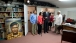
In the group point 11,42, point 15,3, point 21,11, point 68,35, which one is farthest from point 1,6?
point 68,35

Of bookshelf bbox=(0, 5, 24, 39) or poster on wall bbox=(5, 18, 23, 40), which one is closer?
poster on wall bbox=(5, 18, 23, 40)

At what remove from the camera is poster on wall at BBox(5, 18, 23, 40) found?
4512 millimetres

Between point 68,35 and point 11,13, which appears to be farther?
point 11,13

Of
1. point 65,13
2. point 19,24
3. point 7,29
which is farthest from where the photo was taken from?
point 65,13

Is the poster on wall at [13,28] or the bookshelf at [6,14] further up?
the bookshelf at [6,14]

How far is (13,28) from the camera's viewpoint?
4629 mm

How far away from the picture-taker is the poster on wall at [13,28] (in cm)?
451

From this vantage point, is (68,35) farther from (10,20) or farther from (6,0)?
(6,0)

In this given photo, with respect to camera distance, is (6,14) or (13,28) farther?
(6,14)

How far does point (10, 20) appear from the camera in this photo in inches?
178

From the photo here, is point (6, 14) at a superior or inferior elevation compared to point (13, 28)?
superior

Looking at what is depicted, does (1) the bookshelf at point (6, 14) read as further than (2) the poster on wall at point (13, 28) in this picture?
Yes

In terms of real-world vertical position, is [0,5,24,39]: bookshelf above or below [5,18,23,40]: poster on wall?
above

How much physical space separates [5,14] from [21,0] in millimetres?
1286
